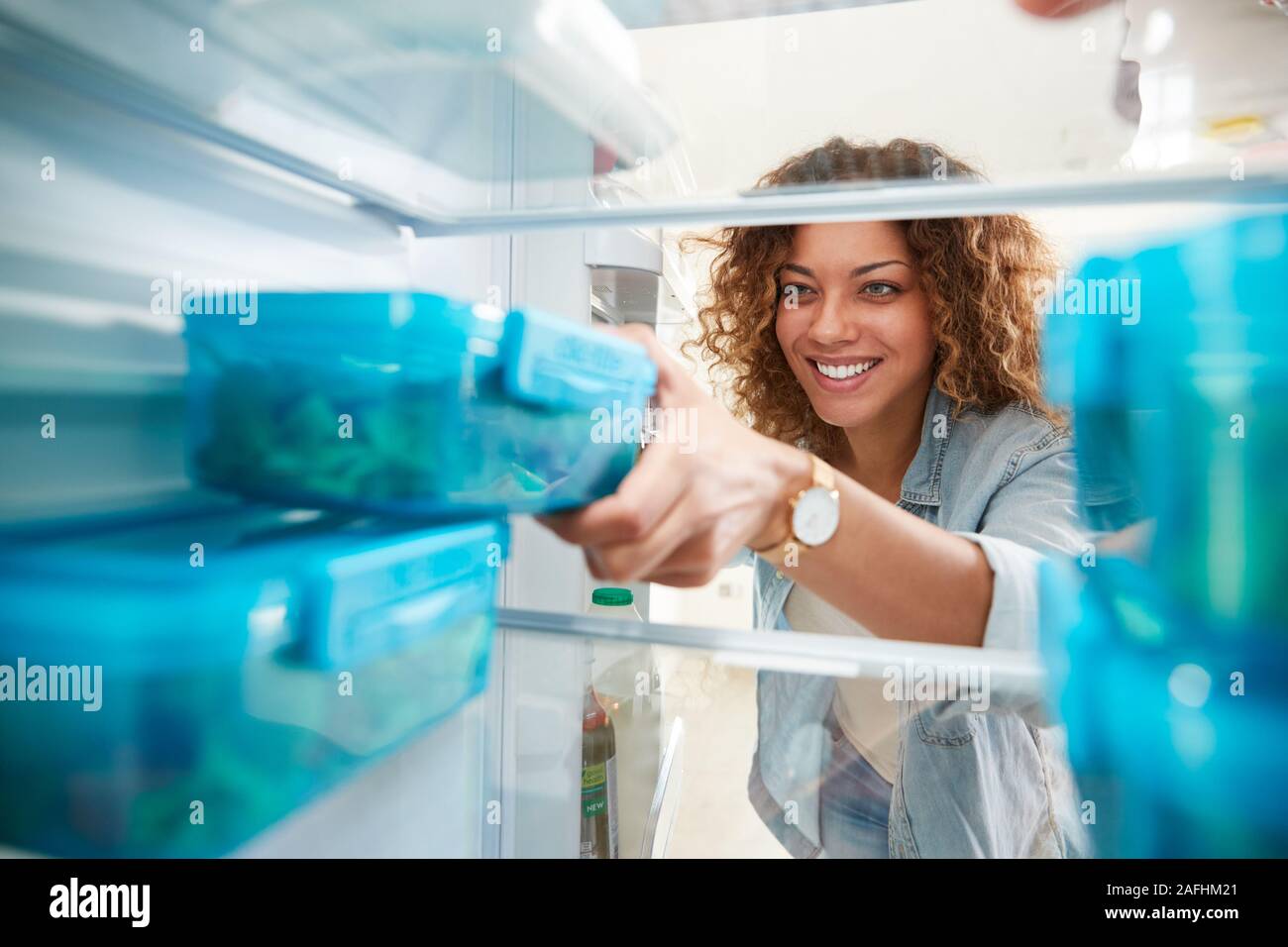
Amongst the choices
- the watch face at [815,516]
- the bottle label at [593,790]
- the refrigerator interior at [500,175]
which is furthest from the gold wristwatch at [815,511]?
the bottle label at [593,790]

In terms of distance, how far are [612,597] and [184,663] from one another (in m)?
0.54

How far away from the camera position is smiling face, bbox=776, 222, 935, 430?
873 mm

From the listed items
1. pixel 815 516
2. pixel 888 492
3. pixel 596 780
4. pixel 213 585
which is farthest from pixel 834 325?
pixel 213 585

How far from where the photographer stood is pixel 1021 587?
0.59m

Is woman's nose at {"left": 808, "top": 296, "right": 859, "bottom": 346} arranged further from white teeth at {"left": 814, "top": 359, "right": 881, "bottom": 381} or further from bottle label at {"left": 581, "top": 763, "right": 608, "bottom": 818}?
bottle label at {"left": 581, "top": 763, "right": 608, "bottom": 818}

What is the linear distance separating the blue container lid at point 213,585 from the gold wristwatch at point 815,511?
0.26 metres

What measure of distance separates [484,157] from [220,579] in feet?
1.75

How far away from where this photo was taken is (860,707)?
966 mm

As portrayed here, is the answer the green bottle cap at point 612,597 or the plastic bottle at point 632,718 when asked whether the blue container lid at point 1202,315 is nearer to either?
the green bottle cap at point 612,597

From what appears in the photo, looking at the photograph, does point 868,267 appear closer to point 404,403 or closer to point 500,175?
point 500,175
